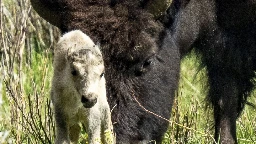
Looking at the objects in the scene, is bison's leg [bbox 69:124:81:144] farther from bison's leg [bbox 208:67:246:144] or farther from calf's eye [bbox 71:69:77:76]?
bison's leg [bbox 208:67:246:144]

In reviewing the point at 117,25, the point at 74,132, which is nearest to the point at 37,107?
the point at 117,25

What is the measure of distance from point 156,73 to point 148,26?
37cm

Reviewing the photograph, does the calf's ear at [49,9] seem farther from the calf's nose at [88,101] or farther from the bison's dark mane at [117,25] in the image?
the calf's nose at [88,101]

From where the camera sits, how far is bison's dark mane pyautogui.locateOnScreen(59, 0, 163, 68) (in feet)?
15.2

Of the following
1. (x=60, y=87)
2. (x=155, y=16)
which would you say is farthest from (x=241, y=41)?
(x=60, y=87)

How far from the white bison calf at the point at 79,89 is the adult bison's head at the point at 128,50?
5.31 ft

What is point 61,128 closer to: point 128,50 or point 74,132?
point 74,132

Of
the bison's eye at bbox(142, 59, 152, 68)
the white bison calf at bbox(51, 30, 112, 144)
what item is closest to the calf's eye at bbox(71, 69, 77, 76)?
the white bison calf at bbox(51, 30, 112, 144)

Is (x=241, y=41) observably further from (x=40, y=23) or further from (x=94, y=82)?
(x=40, y=23)

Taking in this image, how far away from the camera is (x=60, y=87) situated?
2.66m

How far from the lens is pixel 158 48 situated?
5.07 m

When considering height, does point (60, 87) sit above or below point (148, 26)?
below

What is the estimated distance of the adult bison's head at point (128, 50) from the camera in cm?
453

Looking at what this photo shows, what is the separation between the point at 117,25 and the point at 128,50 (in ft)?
0.62
